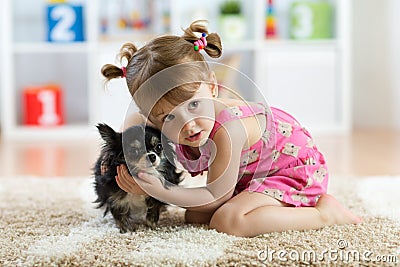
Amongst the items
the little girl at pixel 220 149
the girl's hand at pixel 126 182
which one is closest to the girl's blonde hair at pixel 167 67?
the little girl at pixel 220 149

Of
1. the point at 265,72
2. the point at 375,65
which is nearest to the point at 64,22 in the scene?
the point at 265,72

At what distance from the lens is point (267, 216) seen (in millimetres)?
1328

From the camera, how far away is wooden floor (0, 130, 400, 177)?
7.43 ft

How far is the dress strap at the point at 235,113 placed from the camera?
1.34m

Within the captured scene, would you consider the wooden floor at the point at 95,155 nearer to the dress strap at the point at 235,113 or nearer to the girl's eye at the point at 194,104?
the dress strap at the point at 235,113

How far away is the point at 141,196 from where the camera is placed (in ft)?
4.37

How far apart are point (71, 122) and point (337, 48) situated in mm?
1430

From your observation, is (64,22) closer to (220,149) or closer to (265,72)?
(265,72)

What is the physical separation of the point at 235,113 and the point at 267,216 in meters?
0.22

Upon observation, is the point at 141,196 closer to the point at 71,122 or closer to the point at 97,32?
the point at 97,32

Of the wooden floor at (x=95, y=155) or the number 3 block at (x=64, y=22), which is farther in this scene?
the number 3 block at (x=64, y=22)

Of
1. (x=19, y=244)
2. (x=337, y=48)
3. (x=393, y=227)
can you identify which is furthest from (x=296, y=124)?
(x=337, y=48)

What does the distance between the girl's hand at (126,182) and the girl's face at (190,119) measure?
108mm

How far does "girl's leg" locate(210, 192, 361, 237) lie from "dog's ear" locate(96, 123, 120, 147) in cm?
25
